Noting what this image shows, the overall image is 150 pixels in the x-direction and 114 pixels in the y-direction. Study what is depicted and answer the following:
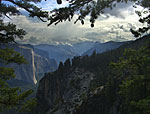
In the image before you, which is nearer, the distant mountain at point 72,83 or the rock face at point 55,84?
the distant mountain at point 72,83

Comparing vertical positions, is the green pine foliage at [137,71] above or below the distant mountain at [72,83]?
above

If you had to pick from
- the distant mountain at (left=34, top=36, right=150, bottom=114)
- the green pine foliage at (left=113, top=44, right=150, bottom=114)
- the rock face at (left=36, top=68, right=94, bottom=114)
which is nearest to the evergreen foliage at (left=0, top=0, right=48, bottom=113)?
the green pine foliage at (left=113, top=44, right=150, bottom=114)

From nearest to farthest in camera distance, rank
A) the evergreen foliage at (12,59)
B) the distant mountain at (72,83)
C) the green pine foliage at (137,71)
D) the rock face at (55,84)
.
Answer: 1. the evergreen foliage at (12,59)
2. the green pine foliage at (137,71)
3. the distant mountain at (72,83)
4. the rock face at (55,84)

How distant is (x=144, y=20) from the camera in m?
11.3

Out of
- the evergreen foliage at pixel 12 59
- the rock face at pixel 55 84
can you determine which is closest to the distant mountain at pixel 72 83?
the rock face at pixel 55 84

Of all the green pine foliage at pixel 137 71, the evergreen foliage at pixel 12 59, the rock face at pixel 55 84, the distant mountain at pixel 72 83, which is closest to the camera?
the evergreen foliage at pixel 12 59

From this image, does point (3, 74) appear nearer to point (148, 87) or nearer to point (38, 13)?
point (38, 13)

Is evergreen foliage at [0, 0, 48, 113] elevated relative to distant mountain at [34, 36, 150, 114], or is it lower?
elevated

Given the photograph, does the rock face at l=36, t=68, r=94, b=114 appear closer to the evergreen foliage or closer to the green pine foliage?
the green pine foliage

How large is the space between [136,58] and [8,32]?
10859mm

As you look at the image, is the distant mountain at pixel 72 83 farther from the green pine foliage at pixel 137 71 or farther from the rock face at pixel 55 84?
the green pine foliage at pixel 137 71

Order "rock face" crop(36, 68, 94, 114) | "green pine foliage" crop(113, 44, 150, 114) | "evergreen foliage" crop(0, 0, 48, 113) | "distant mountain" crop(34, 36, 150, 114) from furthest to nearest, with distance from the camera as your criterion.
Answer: "rock face" crop(36, 68, 94, 114) → "distant mountain" crop(34, 36, 150, 114) → "green pine foliage" crop(113, 44, 150, 114) → "evergreen foliage" crop(0, 0, 48, 113)

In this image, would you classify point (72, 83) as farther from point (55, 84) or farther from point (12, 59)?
point (12, 59)

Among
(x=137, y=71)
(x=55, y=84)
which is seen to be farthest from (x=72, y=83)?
(x=137, y=71)
